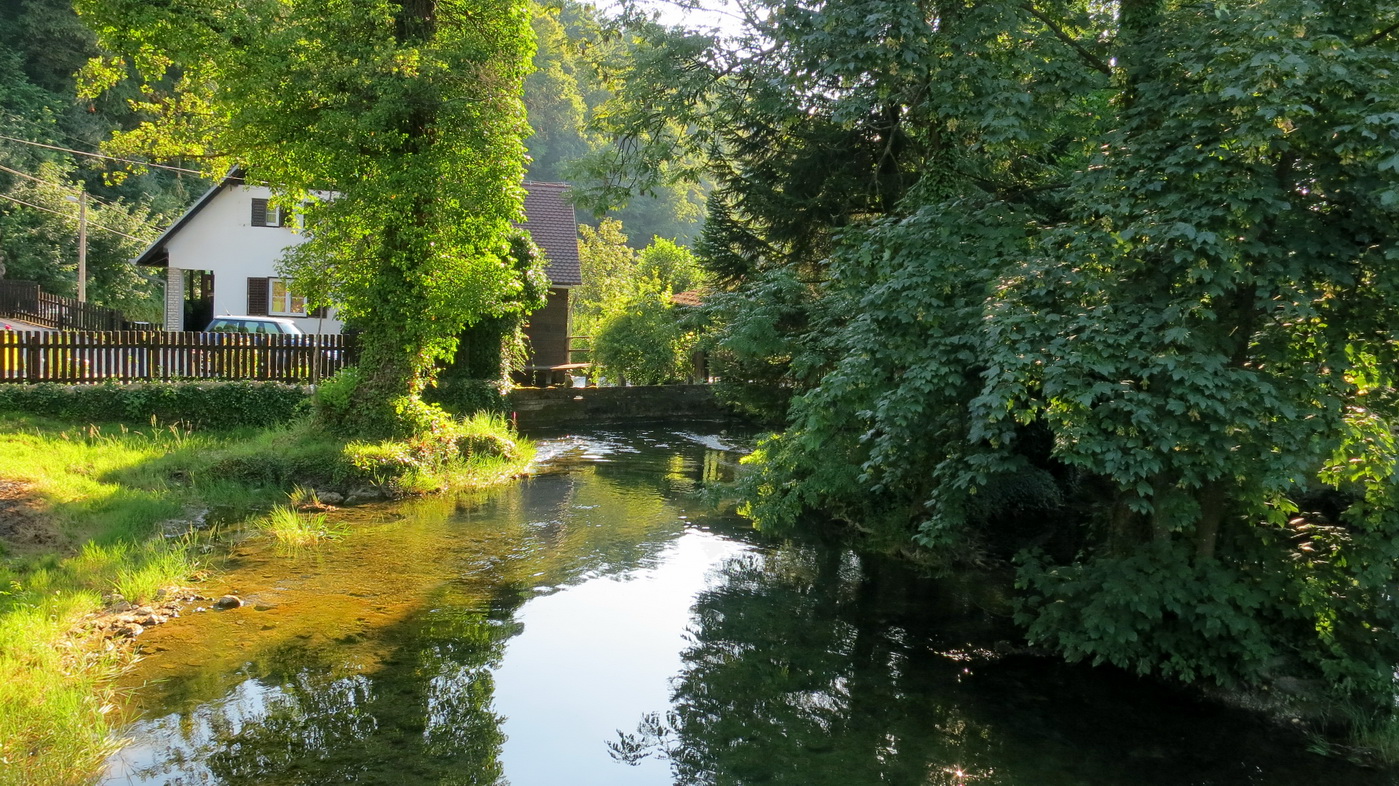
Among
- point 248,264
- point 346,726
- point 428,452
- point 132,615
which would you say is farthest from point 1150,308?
point 248,264

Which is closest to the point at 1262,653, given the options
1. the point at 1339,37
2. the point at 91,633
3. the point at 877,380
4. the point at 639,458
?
the point at 877,380

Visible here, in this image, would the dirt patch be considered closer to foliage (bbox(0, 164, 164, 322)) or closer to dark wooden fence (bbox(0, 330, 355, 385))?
dark wooden fence (bbox(0, 330, 355, 385))

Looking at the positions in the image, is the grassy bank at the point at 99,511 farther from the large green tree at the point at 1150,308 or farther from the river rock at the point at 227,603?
the large green tree at the point at 1150,308

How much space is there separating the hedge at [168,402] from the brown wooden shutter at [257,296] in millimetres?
14855

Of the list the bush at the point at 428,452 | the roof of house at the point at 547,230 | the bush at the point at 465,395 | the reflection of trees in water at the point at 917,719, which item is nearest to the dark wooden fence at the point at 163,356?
the bush at the point at 465,395

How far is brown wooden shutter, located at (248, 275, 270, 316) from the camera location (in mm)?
29734

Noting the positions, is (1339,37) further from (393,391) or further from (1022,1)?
(393,391)

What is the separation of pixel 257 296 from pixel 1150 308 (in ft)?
97.3

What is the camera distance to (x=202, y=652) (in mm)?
7285

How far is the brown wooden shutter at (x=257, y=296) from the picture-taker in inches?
1171

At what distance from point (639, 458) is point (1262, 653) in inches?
550

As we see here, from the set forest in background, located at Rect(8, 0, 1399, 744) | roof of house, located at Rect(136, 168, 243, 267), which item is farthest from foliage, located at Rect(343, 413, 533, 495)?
roof of house, located at Rect(136, 168, 243, 267)

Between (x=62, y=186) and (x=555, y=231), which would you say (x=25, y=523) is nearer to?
(x=555, y=231)

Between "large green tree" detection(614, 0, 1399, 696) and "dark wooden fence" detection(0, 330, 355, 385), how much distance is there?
12216mm
